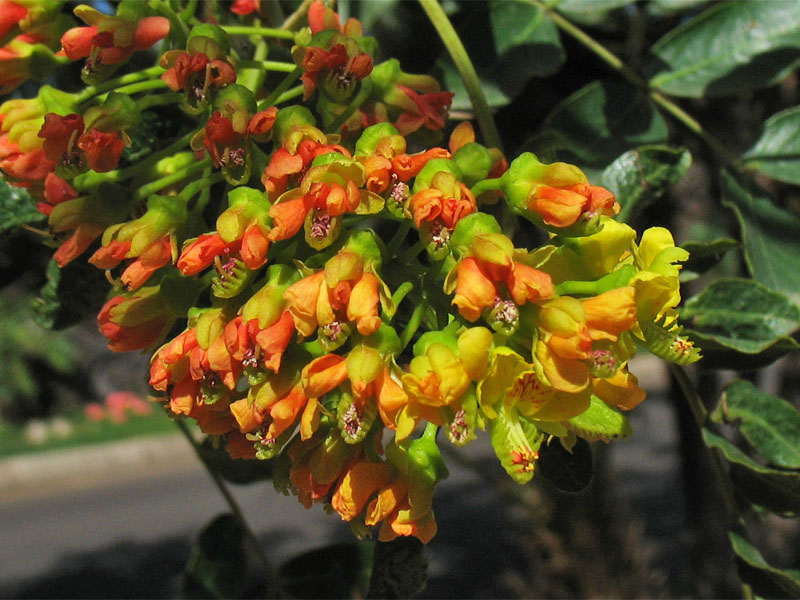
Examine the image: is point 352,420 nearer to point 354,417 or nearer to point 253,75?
point 354,417

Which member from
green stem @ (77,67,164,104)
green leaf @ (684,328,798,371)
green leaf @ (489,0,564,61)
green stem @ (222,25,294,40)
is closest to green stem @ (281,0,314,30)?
green stem @ (222,25,294,40)

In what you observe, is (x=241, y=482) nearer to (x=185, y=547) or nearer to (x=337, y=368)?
(x=337, y=368)

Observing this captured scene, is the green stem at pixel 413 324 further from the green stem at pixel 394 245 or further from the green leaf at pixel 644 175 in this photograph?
the green leaf at pixel 644 175

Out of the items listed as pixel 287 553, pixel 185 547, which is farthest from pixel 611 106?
pixel 185 547

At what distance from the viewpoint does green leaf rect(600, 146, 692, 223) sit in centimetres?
93

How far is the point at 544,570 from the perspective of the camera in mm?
3252

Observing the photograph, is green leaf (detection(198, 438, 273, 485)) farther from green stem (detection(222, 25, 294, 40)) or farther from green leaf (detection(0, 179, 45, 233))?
green stem (detection(222, 25, 294, 40))

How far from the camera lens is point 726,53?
1168 millimetres

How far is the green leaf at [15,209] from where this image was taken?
0.92 metres

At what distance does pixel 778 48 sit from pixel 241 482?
0.87 m

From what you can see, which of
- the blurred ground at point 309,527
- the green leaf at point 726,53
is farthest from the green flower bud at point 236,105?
the blurred ground at point 309,527

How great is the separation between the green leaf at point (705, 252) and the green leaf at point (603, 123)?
6.3 inches

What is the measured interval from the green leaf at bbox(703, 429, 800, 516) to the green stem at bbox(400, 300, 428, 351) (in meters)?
0.41

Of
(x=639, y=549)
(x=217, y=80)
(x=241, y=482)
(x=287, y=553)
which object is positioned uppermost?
(x=217, y=80)
